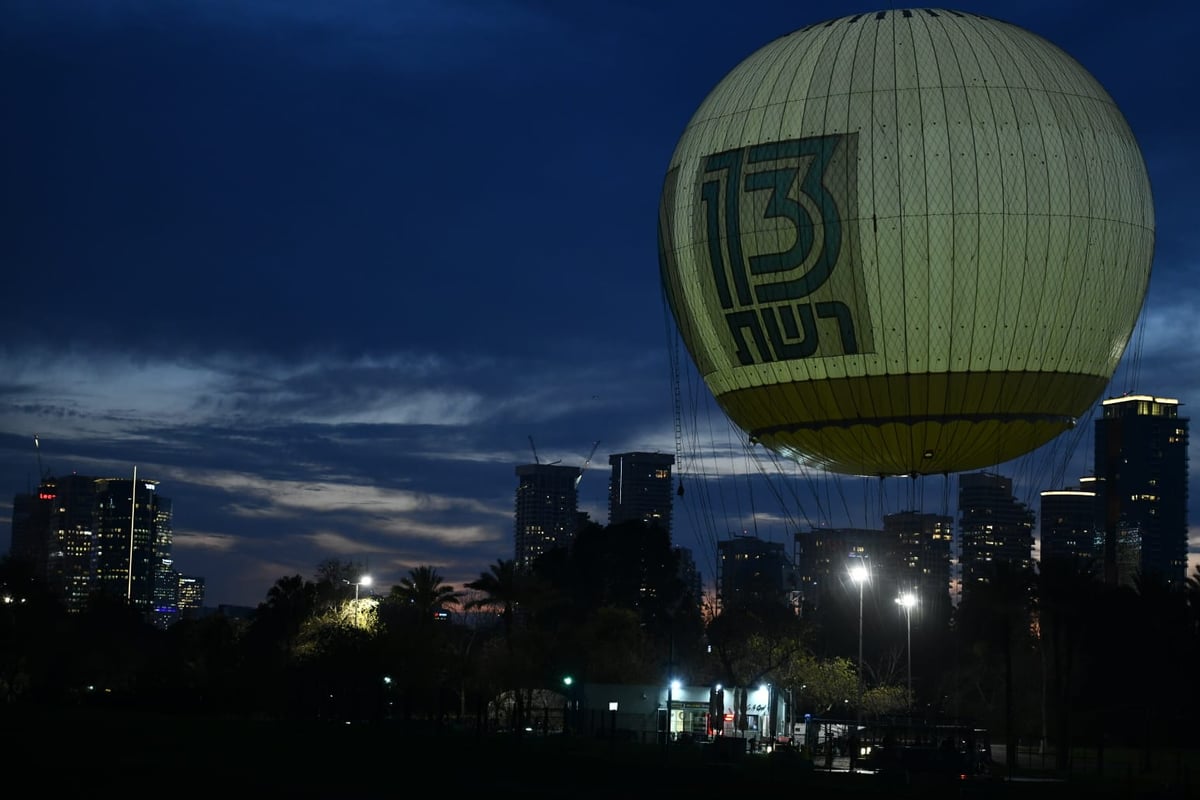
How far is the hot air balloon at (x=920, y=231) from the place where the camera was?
122 feet

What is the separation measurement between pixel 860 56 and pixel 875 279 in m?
5.85

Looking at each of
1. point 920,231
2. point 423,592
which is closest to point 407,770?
point 920,231

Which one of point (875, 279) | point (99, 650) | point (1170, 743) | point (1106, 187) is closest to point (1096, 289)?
point (1106, 187)

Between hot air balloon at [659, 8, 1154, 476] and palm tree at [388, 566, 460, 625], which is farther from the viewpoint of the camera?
palm tree at [388, 566, 460, 625]

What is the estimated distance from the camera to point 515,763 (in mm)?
45750

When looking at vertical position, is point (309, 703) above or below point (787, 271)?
below

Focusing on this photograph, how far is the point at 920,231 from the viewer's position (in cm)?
3716

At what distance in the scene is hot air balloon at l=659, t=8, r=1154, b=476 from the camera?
122 feet

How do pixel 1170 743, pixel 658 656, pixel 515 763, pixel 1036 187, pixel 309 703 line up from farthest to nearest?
pixel 658 656, pixel 309 703, pixel 1170 743, pixel 515 763, pixel 1036 187

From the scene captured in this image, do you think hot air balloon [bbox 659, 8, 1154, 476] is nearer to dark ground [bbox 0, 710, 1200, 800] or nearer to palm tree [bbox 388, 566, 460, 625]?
dark ground [bbox 0, 710, 1200, 800]

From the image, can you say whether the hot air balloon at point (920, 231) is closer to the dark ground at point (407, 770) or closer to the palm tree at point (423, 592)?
the dark ground at point (407, 770)

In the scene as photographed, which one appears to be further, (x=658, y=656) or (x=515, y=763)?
(x=658, y=656)

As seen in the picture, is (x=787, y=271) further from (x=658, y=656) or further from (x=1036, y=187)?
(x=658, y=656)

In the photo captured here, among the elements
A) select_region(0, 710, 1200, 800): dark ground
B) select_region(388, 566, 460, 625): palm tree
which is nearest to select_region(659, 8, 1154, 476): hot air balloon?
select_region(0, 710, 1200, 800): dark ground
